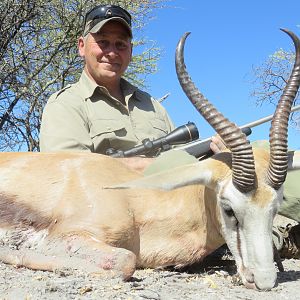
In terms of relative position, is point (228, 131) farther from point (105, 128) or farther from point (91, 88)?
point (91, 88)

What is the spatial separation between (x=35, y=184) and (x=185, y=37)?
155 centimetres

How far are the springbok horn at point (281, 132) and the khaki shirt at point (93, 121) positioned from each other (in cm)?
199

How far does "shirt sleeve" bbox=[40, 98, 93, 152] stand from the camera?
504cm

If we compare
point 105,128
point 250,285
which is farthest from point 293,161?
point 105,128

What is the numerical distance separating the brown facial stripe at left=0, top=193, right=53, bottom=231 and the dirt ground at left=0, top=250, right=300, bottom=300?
0.45m

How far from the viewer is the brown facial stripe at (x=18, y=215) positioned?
3.93 metres

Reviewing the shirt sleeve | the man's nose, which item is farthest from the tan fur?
the man's nose

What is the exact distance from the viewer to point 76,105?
17.4ft

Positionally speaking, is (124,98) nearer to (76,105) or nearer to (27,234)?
(76,105)

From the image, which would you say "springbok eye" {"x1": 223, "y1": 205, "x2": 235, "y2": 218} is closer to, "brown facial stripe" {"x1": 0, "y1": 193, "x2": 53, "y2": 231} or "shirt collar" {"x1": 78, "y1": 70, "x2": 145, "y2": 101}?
"brown facial stripe" {"x1": 0, "y1": 193, "x2": 53, "y2": 231}

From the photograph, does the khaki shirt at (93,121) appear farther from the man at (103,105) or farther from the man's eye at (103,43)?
the man's eye at (103,43)

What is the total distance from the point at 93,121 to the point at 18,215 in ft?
5.01

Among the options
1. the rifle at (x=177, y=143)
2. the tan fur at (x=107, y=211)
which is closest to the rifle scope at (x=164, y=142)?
the rifle at (x=177, y=143)

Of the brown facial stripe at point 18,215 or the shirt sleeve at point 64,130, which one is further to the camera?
the shirt sleeve at point 64,130
